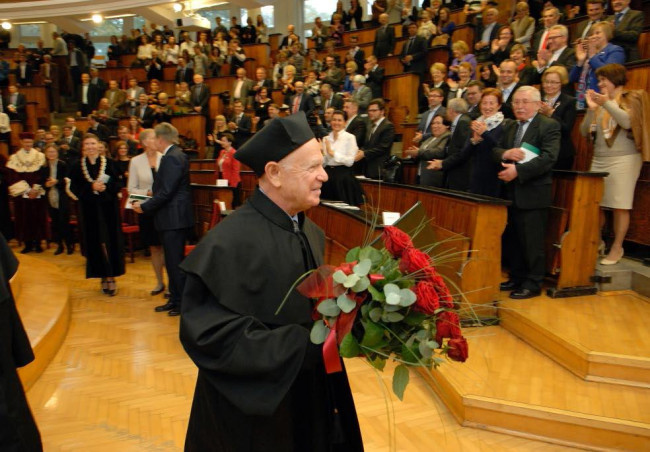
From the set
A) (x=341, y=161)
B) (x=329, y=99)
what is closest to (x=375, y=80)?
(x=329, y=99)

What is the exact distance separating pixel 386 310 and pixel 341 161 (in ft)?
14.8

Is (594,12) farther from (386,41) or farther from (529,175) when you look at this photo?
(386,41)

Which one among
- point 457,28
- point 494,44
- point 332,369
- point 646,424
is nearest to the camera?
point 332,369

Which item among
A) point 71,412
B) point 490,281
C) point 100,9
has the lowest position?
point 71,412

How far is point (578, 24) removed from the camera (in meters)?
6.18

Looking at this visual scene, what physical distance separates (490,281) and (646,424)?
4.71 ft

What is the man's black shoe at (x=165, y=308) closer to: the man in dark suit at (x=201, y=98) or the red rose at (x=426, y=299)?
the red rose at (x=426, y=299)

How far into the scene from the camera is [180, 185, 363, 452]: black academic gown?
4.40ft

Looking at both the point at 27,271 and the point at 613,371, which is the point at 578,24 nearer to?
the point at 613,371

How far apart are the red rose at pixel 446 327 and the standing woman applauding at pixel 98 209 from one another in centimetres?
458

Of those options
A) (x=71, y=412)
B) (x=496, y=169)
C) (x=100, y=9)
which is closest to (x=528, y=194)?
(x=496, y=169)

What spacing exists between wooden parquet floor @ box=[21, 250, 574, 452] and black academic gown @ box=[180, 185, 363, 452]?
84 cm

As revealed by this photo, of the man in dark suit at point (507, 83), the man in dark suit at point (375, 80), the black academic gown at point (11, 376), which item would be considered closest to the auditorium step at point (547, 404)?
the black academic gown at point (11, 376)

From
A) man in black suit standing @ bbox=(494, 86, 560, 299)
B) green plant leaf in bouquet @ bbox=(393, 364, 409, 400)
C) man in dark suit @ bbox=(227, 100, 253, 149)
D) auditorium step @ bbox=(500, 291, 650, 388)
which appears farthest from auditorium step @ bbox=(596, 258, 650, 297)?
man in dark suit @ bbox=(227, 100, 253, 149)
